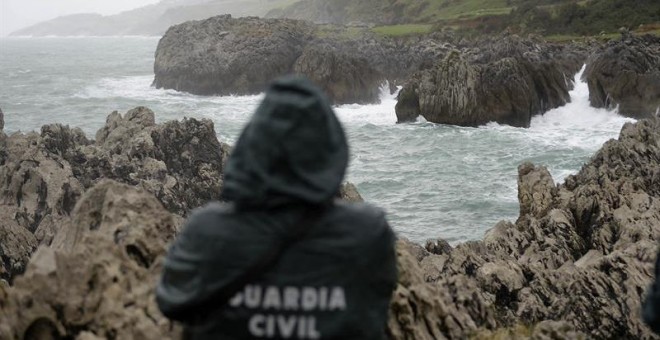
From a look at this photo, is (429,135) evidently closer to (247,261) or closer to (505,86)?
(505,86)

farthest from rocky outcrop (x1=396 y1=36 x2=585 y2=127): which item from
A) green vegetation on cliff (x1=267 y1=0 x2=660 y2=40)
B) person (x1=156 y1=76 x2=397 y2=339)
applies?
person (x1=156 y1=76 x2=397 y2=339)

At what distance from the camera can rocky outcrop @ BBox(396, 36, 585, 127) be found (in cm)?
4534

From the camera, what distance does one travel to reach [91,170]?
22.4m

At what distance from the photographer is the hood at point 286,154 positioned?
3.46 meters

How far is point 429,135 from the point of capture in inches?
1727

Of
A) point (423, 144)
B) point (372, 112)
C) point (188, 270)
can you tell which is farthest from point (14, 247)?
point (372, 112)

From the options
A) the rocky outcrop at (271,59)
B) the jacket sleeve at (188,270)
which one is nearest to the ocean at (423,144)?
the rocky outcrop at (271,59)

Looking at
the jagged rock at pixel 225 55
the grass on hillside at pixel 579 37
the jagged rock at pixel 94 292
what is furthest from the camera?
the jagged rock at pixel 225 55

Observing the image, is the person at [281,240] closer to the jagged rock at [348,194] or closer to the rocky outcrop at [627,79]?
the jagged rock at [348,194]

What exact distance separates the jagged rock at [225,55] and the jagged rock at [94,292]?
56459mm

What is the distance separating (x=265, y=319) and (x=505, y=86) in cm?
4387

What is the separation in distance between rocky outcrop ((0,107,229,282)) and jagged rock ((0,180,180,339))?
1081cm

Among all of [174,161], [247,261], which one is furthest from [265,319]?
[174,161]

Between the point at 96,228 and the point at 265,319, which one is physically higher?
the point at 265,319
